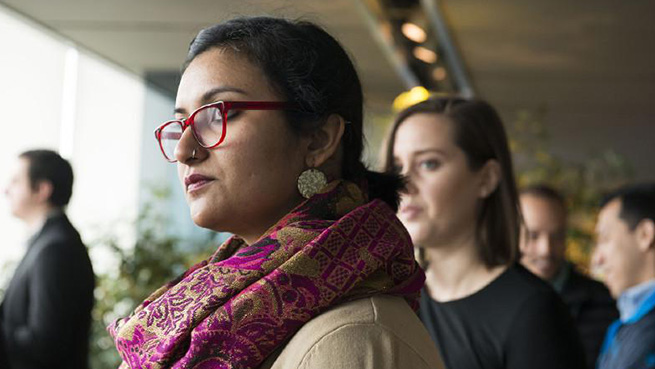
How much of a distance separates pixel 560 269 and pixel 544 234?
7.1 inches

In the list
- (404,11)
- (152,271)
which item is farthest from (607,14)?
(152,271)

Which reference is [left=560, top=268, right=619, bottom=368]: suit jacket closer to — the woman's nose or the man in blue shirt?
the man in blue shirt

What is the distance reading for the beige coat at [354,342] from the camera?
1262 millimetres

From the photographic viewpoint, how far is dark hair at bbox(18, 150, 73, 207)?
13.5 ft

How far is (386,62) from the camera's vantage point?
851 centimetres

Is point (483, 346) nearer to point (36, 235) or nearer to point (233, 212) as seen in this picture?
point (233, 212)

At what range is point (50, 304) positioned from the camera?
12.3ft

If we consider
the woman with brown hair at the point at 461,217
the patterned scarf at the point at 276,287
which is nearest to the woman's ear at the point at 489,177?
the woman with brown hair at the point at 461,217

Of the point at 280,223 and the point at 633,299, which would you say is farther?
the point at 633,299

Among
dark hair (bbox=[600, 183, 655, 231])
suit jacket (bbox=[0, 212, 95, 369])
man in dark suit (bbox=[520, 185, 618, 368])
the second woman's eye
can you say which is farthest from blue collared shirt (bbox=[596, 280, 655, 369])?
suit jacket (bbox=[0, 212, 95, 369])

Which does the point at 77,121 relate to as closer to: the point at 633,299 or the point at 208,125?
the point at 633,299

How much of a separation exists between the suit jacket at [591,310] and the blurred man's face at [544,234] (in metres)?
0.16

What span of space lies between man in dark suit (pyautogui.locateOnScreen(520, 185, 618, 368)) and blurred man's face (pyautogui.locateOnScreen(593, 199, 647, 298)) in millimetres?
409

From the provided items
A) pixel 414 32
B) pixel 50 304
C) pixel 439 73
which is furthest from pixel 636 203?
pixel 439 73
